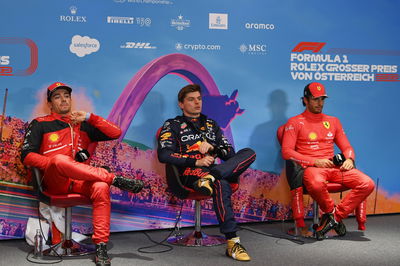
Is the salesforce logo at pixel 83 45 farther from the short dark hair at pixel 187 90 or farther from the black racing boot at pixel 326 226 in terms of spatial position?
the black racing boot at pixel 326 226

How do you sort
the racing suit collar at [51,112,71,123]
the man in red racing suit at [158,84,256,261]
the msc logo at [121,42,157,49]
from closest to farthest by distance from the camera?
the man in red racing suit at [158,84,256,261]
the racing suit collar at [51,112,71,123]
the msc logo at [121,42,157,49]

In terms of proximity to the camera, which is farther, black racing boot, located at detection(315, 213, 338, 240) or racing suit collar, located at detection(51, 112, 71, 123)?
black racing boot, located at detection(315, 213, 338, 240)

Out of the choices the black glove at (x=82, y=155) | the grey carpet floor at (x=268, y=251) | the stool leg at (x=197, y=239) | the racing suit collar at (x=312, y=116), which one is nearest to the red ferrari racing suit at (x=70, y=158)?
the black glove at (x=82, y=155)

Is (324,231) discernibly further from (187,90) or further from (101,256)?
(101,256)

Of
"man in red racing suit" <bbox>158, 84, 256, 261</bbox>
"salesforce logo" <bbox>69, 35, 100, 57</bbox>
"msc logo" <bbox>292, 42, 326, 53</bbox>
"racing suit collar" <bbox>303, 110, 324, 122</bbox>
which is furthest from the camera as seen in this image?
"msc logo" <bbox>292, 42, 326, 53</bbox>

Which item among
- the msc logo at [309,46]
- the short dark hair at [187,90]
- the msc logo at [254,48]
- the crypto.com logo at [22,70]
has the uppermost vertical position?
the msc logo at [309,46]

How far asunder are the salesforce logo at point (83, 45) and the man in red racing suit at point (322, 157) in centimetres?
187

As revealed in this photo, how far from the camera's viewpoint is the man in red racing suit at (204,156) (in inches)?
153

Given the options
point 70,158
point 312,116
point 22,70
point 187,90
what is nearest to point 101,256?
point 70,158

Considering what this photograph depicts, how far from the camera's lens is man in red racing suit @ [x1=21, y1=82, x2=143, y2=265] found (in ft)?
12.1

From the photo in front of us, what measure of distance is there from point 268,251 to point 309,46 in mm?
2231

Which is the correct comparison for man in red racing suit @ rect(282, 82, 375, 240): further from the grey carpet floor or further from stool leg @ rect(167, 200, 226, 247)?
stool leg @ rect(167, 200, 226, 247)

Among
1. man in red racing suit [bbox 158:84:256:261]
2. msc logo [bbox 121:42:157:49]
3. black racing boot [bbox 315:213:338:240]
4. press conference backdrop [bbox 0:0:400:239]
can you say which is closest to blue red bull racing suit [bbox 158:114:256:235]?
man in red racing suit [bbox 158:84:256:261]

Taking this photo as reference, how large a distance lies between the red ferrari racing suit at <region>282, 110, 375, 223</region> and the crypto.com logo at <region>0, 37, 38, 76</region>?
90.0 inches
